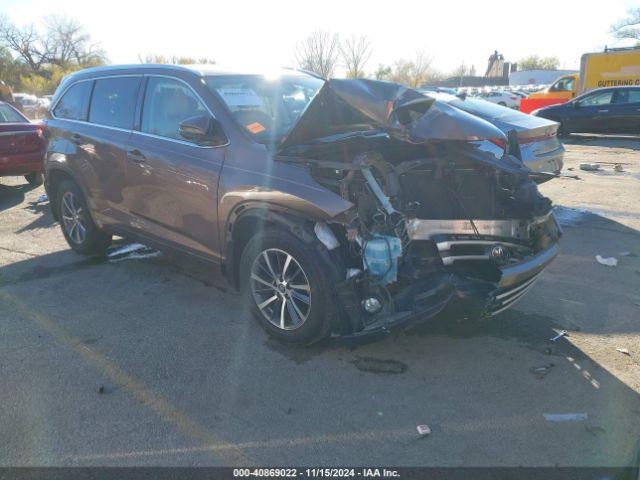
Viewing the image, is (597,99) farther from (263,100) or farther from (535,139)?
(263,100)

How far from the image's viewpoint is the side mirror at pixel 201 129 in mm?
3672

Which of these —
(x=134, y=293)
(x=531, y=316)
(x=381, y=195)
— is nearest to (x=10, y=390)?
(x=134, y=293)

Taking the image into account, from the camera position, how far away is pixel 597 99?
16.5m

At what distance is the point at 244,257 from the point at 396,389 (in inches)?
55.9

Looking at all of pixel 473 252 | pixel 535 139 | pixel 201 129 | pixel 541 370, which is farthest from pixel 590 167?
pixel 201 129

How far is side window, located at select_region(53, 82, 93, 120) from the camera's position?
540cm

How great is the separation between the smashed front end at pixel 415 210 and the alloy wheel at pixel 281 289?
0.29 meters

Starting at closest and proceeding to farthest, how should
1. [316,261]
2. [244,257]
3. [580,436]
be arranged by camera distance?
1. [580,436]
2. [316,261]
3. [244,257]

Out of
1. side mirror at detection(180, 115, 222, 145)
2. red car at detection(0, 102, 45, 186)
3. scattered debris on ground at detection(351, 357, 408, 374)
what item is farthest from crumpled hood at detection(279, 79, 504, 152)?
red car at detection(0, 102, 45, 186)

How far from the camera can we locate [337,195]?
3311 mm

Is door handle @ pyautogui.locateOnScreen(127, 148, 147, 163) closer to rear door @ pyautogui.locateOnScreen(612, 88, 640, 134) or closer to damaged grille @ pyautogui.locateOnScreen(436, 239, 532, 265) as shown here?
damaged grille @ pyautogui.locateOnScreen(436, 239, 532, 265)

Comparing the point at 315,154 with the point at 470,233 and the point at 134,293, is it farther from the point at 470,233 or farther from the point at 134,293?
the point at 134,293

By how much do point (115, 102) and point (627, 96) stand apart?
16.2 m

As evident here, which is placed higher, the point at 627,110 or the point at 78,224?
the point at 627,110
